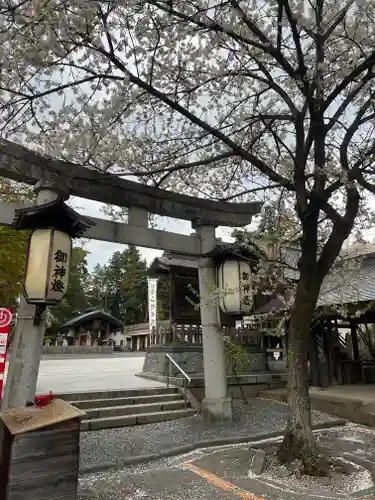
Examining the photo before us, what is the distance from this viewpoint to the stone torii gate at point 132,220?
16.2 feet

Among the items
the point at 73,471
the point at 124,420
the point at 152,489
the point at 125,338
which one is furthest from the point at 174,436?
the point at 125,338

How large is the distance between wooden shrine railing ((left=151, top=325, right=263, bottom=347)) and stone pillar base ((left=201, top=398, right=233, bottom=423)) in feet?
15.2

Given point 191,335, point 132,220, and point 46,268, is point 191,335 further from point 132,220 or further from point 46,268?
point 46,268

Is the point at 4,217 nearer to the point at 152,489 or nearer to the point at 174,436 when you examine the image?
the point at 152,489

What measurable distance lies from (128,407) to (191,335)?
475 centimetres

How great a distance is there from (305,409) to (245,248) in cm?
284

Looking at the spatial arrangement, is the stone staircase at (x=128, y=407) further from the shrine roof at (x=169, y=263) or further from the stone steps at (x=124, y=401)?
the shrine roof at (x=169, y=263)

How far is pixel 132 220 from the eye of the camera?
6.65m

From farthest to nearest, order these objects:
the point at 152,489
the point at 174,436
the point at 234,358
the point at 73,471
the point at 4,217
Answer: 1. the point at 234,358
2. the point at 174,436
3. the point at 4,217
4. the point at 152,489
5. the point at 73,471

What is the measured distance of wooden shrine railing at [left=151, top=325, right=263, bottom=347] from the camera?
12.1 meters

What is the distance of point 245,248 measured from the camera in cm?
654

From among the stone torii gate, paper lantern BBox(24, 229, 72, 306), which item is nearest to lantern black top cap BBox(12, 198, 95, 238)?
paper lantern BBox(24, 229, 72, 306)

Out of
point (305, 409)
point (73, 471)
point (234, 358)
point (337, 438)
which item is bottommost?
point (337, 438)

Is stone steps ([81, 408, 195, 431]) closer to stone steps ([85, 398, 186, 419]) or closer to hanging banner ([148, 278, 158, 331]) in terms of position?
stone steps ([85, 398, 186, 419])
